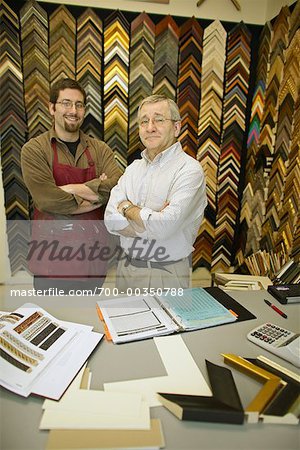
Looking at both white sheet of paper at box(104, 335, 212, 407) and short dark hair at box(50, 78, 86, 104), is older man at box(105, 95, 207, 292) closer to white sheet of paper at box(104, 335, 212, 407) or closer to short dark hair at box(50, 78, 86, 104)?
short dark hair at box(50, 78, 86, 104)

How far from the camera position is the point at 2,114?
2.12 metres

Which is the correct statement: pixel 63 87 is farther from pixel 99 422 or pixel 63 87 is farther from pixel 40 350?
pixel 99 422

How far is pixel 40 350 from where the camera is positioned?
97 centimetres

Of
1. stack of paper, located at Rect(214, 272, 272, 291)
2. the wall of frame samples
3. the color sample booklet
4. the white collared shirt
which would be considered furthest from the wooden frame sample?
the wall of frame samples

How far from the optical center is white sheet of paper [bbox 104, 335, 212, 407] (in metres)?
0.87

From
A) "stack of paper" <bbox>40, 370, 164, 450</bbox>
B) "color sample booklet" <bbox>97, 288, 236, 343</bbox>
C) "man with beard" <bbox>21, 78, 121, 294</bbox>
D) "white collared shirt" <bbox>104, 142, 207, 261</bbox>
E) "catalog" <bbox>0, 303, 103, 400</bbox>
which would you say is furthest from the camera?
"man with beard" <bbox>21, 78, 121, 294</bbox>

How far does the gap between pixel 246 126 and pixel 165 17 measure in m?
0.96

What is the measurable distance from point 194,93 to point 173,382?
2.05 metres

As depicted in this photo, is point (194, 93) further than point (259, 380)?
→ Yes

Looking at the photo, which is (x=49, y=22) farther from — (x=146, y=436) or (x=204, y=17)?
(x=146, y=436)

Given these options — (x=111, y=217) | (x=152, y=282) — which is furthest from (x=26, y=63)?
(x=152, y=282)

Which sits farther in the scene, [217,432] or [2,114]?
[2,114]

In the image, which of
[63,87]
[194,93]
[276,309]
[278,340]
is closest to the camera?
[278,340]

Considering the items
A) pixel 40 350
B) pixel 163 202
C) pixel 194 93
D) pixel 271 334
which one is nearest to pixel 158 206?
pixel 163 202
